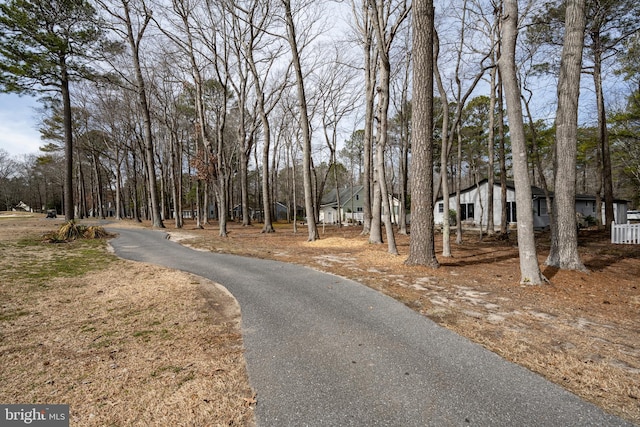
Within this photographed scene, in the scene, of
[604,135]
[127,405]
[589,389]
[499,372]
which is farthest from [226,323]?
[604,135]

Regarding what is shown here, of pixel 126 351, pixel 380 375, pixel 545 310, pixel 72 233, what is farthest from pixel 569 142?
pixel 72 233

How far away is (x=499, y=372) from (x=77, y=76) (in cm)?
2139

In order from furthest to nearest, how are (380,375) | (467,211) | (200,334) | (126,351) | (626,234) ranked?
(467,211) → (626,234) → (200,334) → (126,351) → (380,375)

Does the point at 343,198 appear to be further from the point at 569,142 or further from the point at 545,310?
the point at 545,310

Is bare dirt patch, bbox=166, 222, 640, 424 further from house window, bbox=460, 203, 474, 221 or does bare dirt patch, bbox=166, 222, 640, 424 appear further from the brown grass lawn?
house window, bbox=460, 203, 474, 221

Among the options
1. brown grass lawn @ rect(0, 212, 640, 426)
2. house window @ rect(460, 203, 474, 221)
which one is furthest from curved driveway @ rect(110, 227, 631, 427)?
house window @ rect(460, 203, 474, 221)

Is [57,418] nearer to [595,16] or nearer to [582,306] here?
[582,306]

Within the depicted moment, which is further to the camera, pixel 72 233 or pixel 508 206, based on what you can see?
pixel 508 206

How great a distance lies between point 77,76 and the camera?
15.4 m

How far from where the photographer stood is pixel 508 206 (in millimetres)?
23531

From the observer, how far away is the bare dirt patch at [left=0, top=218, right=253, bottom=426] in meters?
2.11

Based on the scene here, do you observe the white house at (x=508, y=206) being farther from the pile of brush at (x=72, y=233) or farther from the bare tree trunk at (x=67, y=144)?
the bare tree trunk at (x=67, y=144)

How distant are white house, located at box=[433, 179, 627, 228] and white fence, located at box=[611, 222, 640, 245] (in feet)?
32.0

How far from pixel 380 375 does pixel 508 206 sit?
84.8 ft
